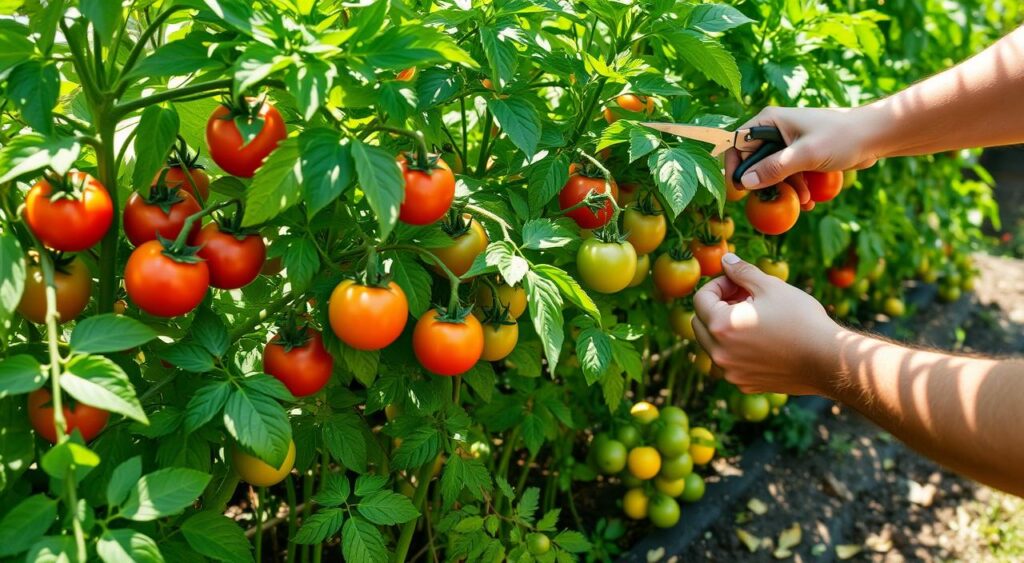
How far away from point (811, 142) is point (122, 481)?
1.36 metres

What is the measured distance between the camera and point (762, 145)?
162 centimetres

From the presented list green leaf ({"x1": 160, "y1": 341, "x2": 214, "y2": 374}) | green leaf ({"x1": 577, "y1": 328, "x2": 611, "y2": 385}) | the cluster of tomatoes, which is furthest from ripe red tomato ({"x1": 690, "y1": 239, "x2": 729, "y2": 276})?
green leaf ({"x1": 160, "y1": 341, "x2": 214, "y2": 374})

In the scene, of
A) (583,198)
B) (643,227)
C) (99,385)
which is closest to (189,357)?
(99,385)

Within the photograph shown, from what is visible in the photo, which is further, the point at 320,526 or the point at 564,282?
the point at 320,526

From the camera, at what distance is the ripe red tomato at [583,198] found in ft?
4.77

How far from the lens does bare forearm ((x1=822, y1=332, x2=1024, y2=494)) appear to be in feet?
3.69

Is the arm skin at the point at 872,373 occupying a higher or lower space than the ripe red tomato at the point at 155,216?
lower

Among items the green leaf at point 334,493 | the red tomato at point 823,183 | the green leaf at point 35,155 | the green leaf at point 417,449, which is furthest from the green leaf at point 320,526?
the red tomato at point 823,183

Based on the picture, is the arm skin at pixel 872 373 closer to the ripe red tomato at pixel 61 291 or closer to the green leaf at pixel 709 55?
the green leaf at pixel 709 55

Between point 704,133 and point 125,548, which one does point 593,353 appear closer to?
point 704,133

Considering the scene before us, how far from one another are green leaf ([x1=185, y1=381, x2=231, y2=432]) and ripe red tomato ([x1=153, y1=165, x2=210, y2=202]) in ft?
1.06

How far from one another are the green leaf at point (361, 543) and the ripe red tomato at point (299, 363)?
9.8 inches

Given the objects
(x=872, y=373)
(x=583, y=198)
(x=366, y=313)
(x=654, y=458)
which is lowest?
(x=654, y=458)

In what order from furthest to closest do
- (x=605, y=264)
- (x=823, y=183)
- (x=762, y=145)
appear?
1. (x=823, y=183)
2. (x=762, y=145)
3. (x=605, y=264)
